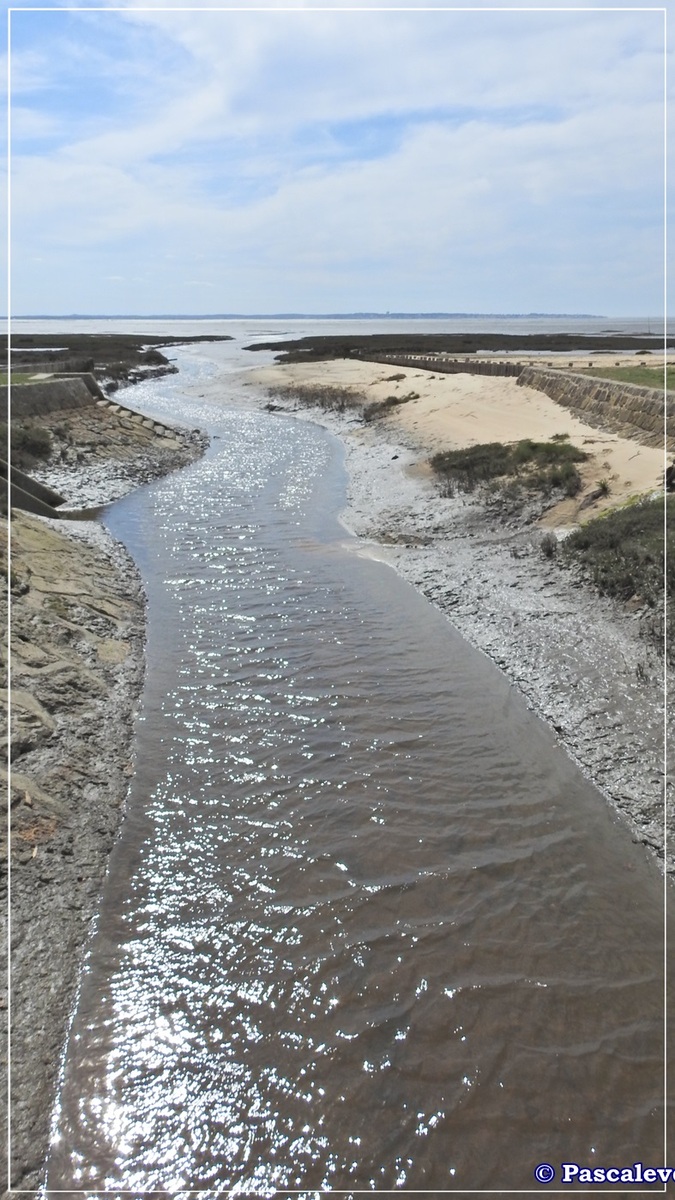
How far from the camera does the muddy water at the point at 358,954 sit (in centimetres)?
446

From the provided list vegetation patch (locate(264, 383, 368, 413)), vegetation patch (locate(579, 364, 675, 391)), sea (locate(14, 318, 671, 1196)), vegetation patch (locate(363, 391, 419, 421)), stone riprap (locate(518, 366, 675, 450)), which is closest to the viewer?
sea (locate(14, 318, 671, 1196))

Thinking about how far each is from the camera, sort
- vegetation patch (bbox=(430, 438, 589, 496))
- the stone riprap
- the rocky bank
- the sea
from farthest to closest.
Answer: the stone riprap, vegetation patch (bbox=(430, 438, 589, 496)), the rocky bank, the sea

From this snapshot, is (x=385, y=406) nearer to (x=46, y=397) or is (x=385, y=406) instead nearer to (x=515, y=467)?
(x=46, y=397)

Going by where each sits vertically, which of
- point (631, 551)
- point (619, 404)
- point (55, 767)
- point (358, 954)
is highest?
point (619, 404)

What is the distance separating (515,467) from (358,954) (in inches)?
611

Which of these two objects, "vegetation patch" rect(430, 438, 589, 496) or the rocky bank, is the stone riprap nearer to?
"vegetation patch" rect(430, 438, 589, 496)

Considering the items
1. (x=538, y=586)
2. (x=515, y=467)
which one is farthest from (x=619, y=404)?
(x=538, y=586)

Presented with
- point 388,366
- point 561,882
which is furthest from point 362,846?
point 388,366

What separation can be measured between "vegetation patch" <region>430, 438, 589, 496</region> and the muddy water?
8248 mm

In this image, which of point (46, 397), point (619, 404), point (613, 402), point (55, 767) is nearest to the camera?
point (55, 767)

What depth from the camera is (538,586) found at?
1293cm

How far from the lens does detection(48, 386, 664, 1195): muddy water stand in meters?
4.46

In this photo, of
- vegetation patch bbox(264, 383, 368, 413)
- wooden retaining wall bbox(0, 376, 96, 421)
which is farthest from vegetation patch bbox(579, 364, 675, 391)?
wooden retaining wall bbox(0, 376, 96, 421)

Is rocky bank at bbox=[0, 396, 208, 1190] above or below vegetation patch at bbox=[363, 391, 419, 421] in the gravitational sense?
below
